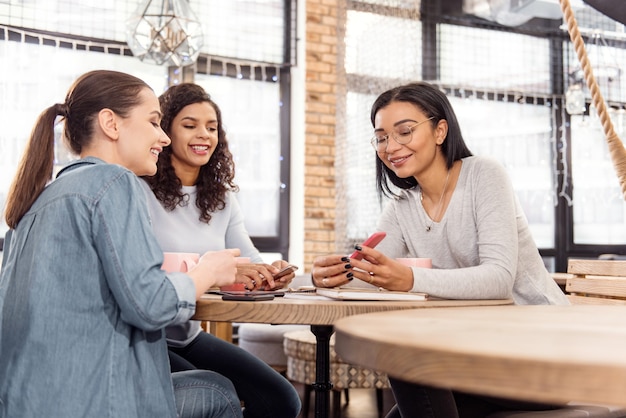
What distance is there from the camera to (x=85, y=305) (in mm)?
1125

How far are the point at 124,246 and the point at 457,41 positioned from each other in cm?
525

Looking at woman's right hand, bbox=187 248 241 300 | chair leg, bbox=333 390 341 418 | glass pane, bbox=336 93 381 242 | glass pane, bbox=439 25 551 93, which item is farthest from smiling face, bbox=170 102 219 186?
glass pane, bbox=439 25 551 93

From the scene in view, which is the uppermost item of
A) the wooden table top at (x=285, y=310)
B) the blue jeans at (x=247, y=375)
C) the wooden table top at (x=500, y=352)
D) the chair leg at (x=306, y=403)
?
the wooden table top at (x=500, y=352)

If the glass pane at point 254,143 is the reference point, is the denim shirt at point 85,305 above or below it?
below

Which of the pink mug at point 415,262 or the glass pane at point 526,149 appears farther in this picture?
the glass pane at point 526,149

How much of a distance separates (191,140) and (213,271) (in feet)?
3.18

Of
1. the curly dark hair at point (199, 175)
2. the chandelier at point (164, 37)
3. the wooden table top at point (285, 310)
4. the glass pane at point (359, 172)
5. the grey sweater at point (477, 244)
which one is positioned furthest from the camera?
the glass pane at point (359, 172)

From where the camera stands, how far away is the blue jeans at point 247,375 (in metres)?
1.79

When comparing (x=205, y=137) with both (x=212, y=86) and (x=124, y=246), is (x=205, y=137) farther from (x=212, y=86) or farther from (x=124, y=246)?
(x=212, y=86)

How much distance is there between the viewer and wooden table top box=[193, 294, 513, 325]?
1.24 metres

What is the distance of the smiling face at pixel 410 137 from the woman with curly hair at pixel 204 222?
0.45 m

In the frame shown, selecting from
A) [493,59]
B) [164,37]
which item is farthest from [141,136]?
[493,59]

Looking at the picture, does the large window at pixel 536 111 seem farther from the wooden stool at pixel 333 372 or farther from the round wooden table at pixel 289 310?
the round wooden table at pixel 289 310

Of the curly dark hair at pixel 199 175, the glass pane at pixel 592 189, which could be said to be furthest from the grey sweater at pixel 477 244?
the glass pane at pixel 592 189
